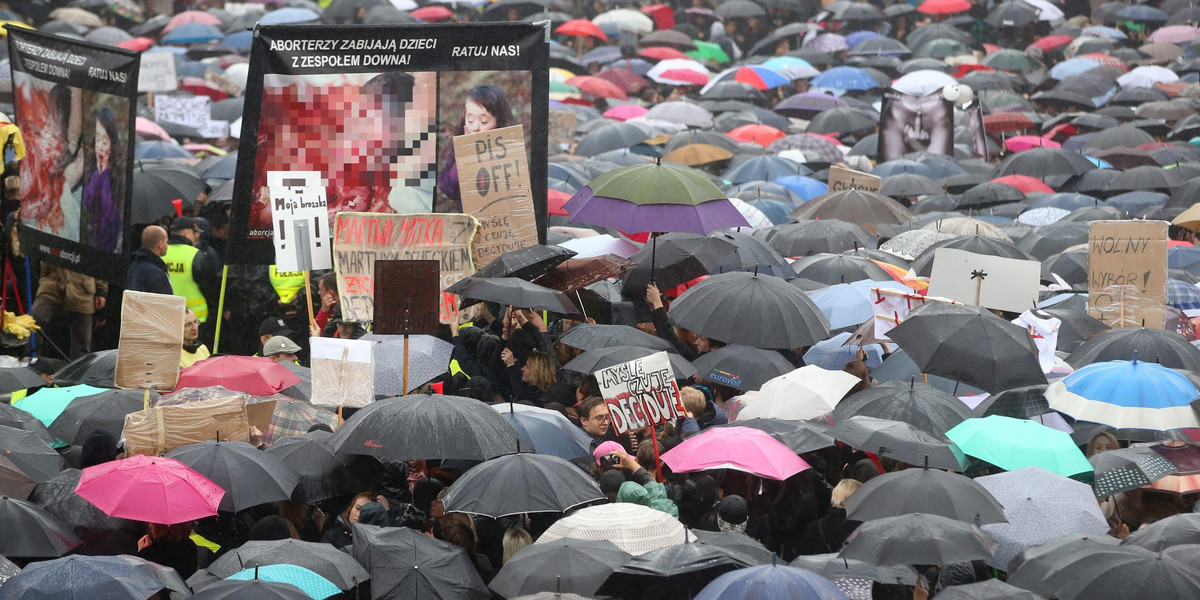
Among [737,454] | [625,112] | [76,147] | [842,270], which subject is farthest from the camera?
[625,112]

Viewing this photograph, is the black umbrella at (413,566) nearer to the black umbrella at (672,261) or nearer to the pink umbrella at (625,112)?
the black umbrella at (672,261)

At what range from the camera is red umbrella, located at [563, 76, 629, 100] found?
26672 millimetres

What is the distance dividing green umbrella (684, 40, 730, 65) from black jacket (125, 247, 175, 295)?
20565 mm

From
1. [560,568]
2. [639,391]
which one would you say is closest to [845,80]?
[639,391]

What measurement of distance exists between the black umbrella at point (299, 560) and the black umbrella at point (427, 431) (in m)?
0.99

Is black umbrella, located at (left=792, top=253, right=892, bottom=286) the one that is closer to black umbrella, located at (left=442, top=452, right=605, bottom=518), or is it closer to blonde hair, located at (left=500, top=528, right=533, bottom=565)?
black umbrella, located at (left=442, top=452, right=605, bottom=518)

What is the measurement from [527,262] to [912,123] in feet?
37.2

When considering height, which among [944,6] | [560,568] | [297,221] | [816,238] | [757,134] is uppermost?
[944,6]

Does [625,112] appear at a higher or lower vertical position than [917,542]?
higher

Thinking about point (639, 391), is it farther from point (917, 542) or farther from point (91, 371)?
point (91, 371)

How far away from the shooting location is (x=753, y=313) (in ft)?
35.1

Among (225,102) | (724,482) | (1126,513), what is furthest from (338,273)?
(225,102)

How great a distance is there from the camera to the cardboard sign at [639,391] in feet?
29.1

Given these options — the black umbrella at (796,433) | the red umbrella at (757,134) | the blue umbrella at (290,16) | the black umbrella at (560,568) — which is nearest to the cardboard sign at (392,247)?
the black umbrella at (796,433)
